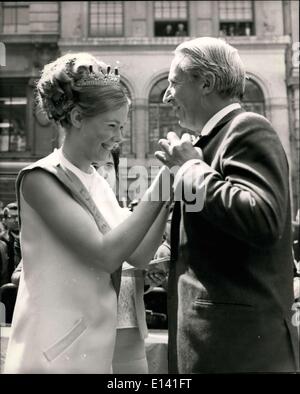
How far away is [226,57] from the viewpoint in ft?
3.01

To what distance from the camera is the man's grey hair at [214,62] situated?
91 centimetres

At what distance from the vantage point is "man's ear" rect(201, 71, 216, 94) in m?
0.91

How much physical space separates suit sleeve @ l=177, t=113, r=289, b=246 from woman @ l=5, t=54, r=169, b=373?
0.13m

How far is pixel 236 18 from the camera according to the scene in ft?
18.3

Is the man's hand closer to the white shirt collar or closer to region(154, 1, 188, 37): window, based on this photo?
the white shirt collar

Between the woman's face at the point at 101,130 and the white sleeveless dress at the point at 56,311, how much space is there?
180 mm

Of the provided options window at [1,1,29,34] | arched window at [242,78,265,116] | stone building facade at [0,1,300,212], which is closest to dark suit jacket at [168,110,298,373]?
stone building facade at [0,1,300,212]

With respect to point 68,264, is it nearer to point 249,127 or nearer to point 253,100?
point 249,127

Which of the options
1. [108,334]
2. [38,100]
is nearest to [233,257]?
[108,334]

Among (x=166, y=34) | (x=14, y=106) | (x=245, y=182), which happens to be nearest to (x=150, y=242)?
(x=245, y=182)

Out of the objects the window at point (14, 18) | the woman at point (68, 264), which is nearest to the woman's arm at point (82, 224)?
the woman at point (68, 264)

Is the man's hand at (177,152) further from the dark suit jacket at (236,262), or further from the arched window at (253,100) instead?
the arched window at (253,100)

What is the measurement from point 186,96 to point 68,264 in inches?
15.8

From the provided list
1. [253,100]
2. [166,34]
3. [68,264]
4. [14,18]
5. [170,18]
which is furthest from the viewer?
[170,18]
